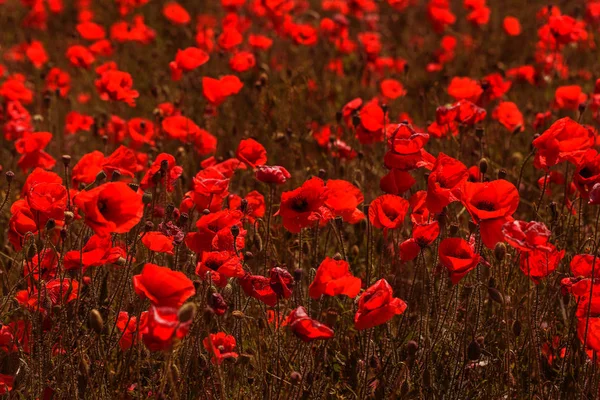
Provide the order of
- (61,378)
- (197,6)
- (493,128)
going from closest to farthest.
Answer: (61,378) < (493,128) < (197,6)

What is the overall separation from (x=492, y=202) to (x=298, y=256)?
104cm

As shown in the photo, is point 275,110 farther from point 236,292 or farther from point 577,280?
point 577,280

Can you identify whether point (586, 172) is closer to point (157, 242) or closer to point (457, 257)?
point (457, 257)

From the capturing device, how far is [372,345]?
8.63 ft

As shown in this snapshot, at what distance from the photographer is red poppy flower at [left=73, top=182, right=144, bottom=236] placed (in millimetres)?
2043

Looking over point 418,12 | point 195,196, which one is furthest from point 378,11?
point 195,196

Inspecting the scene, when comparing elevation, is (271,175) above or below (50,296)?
above

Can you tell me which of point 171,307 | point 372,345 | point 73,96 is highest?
point 171,307

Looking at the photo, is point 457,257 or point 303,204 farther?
point 303,204

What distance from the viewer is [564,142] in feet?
8.61

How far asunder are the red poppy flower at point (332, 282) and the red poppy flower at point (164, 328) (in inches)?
20.0

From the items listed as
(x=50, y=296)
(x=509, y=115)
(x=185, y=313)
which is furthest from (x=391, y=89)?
(x=185, y=313)

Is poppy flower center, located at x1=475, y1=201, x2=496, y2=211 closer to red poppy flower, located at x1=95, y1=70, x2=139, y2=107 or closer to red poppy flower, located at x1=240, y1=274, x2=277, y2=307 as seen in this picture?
red poppy flower, located at x1=240, y1=274, x2=277, y2=307

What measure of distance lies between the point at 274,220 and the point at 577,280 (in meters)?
1.55
